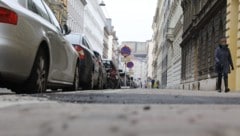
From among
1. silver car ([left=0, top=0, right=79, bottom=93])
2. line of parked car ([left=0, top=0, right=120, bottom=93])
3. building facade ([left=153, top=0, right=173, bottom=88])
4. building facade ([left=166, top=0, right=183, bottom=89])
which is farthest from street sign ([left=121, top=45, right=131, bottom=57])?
building facade ([left=153, top=0, right=173, bottom=88])

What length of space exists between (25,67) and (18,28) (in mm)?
647

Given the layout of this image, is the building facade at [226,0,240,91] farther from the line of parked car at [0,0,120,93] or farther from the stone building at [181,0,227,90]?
the line of parked car at [0,0,120,93]

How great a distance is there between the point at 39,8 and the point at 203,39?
25.6m

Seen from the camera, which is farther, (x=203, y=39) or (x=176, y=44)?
(x=176, y=44)

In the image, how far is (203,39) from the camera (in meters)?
34.6

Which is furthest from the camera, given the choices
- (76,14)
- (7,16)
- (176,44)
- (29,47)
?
(76,14)

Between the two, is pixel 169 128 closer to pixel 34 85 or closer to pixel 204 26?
pixel 34 85

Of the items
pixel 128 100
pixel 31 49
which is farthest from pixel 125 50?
pixel 128 100

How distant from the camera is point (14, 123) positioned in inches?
141

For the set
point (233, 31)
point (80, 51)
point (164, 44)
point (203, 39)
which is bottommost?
point (80, 51)

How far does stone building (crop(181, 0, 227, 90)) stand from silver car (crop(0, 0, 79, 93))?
642 inches

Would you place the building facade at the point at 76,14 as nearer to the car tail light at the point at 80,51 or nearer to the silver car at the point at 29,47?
the car tail light at the point at 80,51

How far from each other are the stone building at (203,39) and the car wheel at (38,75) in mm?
17145

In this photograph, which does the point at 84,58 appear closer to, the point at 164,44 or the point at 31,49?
the point at 31,49
